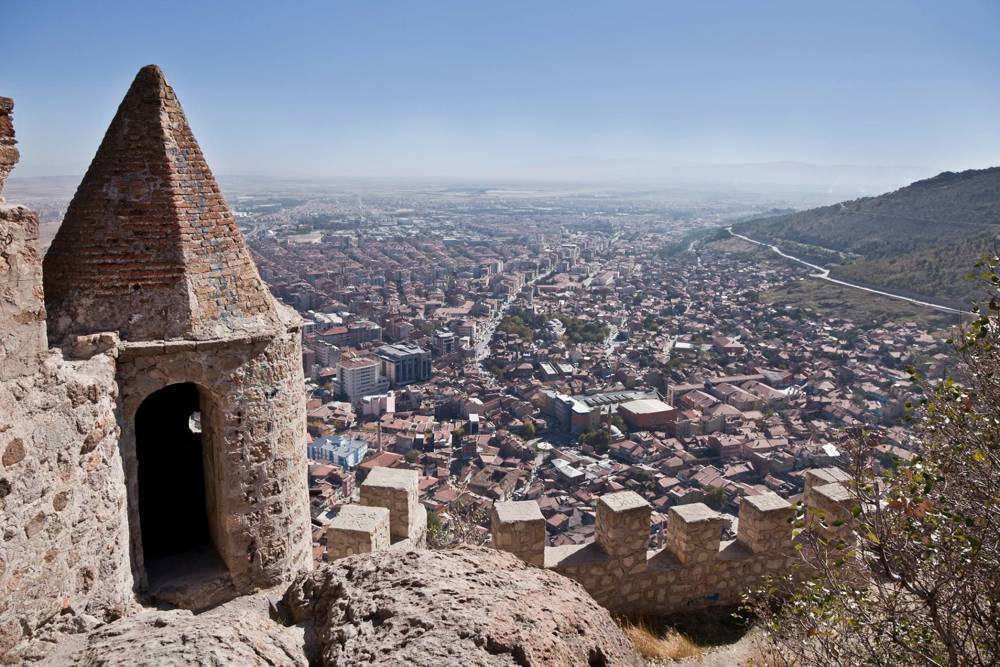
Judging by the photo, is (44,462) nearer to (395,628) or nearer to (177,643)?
(177,643)

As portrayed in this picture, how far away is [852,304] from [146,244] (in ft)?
163

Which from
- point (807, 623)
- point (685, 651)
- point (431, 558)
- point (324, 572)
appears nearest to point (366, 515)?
point (324, 572)

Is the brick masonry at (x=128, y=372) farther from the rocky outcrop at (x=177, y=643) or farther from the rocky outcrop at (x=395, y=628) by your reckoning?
the rocky outcrop at (x=395, y=628)

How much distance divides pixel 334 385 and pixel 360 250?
173ft

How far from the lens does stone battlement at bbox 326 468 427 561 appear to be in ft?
15.6

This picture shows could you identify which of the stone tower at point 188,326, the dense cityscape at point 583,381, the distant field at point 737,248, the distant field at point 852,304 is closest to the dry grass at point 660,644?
the dense cityscape at point 583,381

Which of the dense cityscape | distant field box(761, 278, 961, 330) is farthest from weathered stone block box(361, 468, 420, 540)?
distant field box(761, 278, 961, 330)

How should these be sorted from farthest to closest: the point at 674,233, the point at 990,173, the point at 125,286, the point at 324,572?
the point at 674,233 < the point at 990,173 < the point at 125,286 < the point at 324,572

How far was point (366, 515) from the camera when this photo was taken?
16.1 feet

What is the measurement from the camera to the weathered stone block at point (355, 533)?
4727 millimetres

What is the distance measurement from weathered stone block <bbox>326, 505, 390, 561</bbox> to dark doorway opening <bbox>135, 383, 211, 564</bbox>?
3.00 ft

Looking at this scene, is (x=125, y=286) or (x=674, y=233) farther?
(x=674, y=233)

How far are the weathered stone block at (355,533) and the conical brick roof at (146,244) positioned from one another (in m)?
1.64

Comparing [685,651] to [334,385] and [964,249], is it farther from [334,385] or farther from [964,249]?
[964,249]
